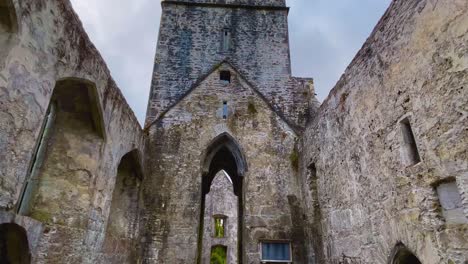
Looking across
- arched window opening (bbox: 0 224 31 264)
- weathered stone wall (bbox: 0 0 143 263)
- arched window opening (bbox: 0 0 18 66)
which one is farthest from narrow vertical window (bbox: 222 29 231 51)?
arched window opening (bbox: 0 224 31 264)

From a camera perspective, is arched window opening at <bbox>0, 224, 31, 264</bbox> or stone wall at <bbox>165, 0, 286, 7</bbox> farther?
stone wall at <bbox>165, 0, 286, 7</bbox>

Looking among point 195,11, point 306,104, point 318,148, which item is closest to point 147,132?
point 318,148

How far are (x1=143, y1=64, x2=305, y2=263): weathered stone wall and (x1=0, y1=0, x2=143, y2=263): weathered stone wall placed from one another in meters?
1.36

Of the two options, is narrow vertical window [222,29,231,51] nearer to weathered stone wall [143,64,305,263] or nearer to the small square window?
weathered stone wall [143,64,305,263]

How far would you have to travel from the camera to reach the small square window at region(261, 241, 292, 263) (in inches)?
233

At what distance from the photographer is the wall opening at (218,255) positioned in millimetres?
16891

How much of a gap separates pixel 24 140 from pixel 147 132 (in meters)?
4.07

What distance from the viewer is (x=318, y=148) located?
19.1ft

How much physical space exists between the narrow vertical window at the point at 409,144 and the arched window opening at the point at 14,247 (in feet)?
14.6

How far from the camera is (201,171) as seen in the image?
6.76 meters

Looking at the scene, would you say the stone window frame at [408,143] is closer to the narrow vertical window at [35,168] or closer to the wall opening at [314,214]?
the wall opening at [314,214]

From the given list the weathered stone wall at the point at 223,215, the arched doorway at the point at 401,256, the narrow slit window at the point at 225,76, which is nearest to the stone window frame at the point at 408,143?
the arched doorway at the point at 401,256

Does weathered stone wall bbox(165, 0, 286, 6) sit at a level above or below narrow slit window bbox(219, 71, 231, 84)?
above

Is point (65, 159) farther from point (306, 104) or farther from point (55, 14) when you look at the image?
point (306, 104)
